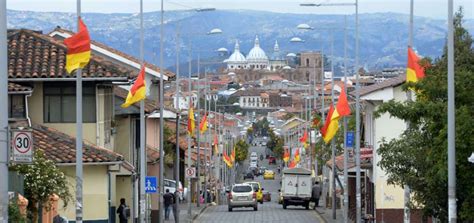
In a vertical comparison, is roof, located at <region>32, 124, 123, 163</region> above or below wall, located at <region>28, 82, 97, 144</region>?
below

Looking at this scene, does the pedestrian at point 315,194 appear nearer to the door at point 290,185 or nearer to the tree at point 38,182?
the door at point 290,185

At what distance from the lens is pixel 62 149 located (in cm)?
3934

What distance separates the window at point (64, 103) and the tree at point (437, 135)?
12838 mm

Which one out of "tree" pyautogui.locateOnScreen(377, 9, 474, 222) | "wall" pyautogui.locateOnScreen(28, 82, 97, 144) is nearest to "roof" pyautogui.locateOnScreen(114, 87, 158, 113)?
"wall" pyautogui.locateOnScreen(28, 82, 97, 144)

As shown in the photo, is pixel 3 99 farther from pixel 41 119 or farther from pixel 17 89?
pixel 41 119

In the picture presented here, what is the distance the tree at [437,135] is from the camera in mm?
29391

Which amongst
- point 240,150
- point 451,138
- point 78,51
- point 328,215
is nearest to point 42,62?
point 78,51

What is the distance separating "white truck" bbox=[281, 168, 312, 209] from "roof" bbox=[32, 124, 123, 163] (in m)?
41.8

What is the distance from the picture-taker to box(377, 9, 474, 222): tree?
29391mm

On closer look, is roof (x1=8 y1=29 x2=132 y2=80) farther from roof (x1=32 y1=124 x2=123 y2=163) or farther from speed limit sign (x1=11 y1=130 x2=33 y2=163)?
speed limit sign (x1=11 y1=130 x2=33 y2=163)

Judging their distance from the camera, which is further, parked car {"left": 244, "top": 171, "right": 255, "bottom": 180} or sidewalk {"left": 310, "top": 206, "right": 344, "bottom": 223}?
parked car {"left": 244, "top": 171, "right": 255, "bottom": 180}

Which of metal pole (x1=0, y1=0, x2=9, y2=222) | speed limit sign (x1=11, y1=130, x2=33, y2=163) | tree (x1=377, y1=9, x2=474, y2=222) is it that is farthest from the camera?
tree (x1=377, y1=9, x2=474, y2=222)

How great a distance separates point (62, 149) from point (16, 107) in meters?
3.16

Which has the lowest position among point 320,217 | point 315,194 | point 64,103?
point 320,217
